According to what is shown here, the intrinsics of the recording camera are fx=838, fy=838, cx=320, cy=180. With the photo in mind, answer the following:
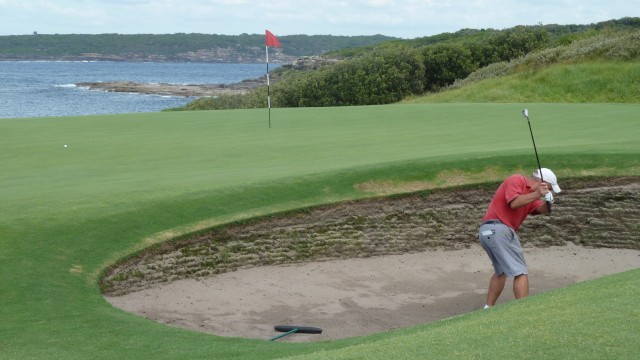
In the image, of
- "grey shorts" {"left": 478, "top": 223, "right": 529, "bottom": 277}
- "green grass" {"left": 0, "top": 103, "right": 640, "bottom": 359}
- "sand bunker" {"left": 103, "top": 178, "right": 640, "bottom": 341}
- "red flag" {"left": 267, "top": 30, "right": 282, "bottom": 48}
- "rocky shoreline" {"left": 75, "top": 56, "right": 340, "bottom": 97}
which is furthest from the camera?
"rocky shoreline" {"left": 75, "top": 56, "right": 340, "bottom": 97}

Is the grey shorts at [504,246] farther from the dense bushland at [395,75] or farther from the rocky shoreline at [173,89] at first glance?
the rocky shoreline at [173,89]

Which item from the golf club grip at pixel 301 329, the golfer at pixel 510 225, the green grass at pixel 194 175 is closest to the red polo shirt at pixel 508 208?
the golfer at pixel 510 225


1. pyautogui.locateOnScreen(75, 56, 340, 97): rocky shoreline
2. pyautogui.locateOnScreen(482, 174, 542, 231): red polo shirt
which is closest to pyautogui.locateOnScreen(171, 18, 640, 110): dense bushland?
pyautogui.locateOnScreen(75, 56, 340, 97): rocky shoreline

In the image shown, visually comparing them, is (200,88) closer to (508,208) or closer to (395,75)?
(395,75)

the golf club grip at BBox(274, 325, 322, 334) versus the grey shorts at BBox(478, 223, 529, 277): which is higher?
the grey shorts at BBox(478, 223, 529, 277)

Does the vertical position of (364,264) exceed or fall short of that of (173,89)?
it exceeds it

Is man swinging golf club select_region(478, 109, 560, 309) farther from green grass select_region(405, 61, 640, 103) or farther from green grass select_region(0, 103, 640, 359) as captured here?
green grass select_region(405, 61, 640, 103)

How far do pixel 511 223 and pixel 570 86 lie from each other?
2740 cm

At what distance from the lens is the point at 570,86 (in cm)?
3544

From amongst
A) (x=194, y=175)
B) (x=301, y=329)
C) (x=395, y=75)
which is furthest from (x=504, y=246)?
(x=395, y=75)

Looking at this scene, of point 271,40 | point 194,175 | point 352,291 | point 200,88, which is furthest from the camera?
point 200,88

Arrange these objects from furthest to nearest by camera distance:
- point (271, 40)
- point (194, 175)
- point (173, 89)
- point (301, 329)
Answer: point (173, 89) → point (271, 40) → point (194, 175) → point (301, 329)

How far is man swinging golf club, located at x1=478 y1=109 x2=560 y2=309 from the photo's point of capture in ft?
31.1

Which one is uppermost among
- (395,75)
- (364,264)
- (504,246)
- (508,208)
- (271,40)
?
(271,40)
